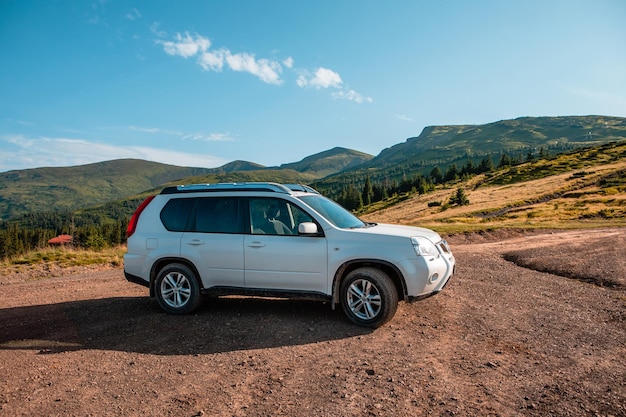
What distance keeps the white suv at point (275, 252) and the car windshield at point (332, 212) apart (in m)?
0.03

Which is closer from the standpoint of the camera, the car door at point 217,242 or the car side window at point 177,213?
the car door at point 217,242

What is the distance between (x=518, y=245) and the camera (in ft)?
53.9

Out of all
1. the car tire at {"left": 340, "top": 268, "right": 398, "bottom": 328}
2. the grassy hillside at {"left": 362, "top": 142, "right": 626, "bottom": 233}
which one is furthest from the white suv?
the grassy hillside at {"left": 362, "top": 142, "right": 626, "bottom": 233}

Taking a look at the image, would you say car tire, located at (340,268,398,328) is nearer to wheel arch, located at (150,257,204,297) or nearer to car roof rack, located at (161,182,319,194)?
car roof rack, located at (161,182,319,194)

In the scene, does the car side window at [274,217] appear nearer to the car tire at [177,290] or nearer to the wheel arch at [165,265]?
the wheel arch at [165,265]

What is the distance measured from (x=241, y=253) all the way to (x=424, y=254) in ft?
9.81

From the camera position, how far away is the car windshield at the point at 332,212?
689 cm

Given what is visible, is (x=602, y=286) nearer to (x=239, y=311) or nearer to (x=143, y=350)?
(x=239, y=311)

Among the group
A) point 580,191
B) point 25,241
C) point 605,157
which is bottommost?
point 25,241

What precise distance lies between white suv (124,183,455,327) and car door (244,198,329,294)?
2 centimetres

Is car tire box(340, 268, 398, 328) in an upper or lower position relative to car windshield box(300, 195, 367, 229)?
lower

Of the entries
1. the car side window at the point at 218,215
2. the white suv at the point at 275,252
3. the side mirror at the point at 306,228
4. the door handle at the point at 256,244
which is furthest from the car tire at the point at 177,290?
the side mirror at the point at 306,228

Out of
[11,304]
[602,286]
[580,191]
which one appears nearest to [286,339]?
[11,304]

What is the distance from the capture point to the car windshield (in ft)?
22.6
